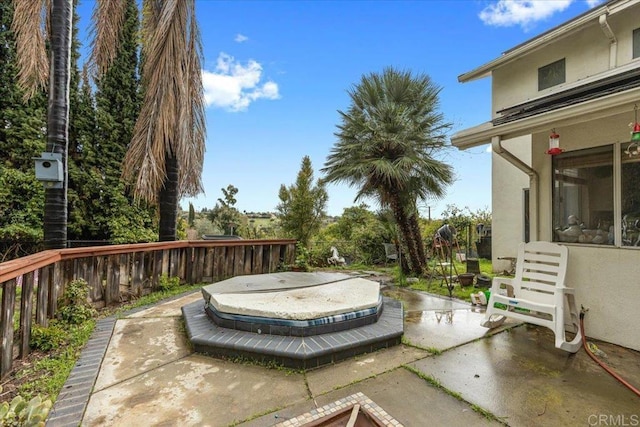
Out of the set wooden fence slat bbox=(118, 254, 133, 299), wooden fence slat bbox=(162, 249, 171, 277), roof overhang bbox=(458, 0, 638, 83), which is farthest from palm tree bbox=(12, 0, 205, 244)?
roof overhang bbox=(458, 0, 638, 83)

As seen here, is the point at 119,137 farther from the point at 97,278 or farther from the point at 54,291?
the point at 54,291

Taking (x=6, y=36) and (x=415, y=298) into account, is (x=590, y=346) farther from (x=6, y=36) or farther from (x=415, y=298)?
(x=6, y=36)

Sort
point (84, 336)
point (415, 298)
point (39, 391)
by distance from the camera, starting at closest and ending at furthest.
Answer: point (39, 391)
point (84, 336)
point (415, 298)

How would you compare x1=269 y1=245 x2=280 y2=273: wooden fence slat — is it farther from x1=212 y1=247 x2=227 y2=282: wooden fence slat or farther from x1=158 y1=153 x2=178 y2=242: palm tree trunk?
x1=158 y1=153 x2=178 y2=242: palm tree trunk

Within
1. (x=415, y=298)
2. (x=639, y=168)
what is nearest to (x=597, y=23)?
(x=639, y=168)

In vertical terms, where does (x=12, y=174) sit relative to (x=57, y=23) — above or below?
below

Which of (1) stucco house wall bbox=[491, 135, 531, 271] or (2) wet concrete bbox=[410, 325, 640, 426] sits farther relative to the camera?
(1) stucco house wall bbox=[491, 135, 531, 271]

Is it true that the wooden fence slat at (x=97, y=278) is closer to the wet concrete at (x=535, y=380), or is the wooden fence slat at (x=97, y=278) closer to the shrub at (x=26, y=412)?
the shrub at (x=26, y=412)

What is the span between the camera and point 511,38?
287 inches

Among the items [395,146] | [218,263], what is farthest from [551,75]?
[218,263]

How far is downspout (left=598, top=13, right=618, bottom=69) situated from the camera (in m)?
3.72

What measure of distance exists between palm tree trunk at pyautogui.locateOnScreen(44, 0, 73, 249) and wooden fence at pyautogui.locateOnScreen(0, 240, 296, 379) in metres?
0.75

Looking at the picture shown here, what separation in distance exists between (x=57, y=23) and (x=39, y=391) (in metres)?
5.19

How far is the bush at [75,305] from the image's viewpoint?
3.72m
